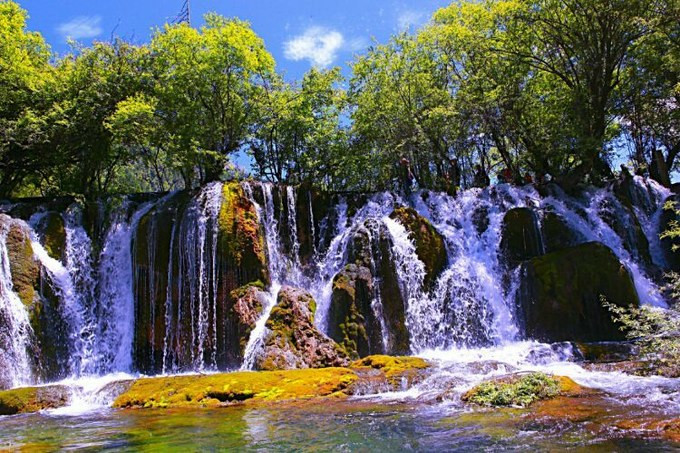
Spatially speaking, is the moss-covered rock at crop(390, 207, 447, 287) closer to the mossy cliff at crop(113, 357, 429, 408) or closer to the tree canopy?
the tree canopy

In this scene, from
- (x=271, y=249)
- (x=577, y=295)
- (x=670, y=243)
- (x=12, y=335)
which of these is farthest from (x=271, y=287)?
(x=670, y=243)

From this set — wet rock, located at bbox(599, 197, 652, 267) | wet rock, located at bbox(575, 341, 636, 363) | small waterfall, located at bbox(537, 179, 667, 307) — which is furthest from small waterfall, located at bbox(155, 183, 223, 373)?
wet rock, located at bbox(599, 197, 652, 267)

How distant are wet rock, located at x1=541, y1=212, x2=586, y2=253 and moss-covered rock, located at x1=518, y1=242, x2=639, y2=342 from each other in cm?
266

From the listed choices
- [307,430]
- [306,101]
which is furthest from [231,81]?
[307,430]

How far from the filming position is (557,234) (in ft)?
73.3

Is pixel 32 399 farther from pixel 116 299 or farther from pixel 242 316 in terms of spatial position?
pixel 116 299

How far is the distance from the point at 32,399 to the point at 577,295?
1676cm

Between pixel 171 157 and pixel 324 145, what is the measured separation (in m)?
9.31

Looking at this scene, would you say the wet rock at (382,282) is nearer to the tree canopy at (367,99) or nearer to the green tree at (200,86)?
the tree canopy at (367,99)

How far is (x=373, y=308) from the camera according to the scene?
19.0 m

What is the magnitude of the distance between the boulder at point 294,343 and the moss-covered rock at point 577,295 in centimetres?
730

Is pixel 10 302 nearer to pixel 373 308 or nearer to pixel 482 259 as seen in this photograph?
pixel 373 308

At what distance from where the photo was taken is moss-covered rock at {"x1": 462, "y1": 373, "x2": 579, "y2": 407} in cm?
988

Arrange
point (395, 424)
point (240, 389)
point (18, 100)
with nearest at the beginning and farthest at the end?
point (395, 424)
point (240, 389)
point (18, 100)
